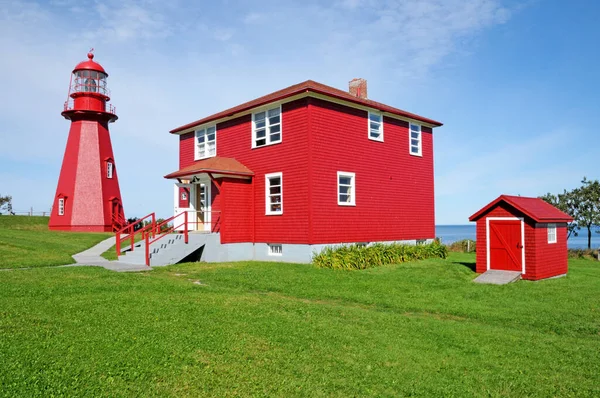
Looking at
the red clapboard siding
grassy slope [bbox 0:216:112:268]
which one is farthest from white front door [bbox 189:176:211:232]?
grassy slope [bbox 0:216:112:268]

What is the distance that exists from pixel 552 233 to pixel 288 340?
1373 cm

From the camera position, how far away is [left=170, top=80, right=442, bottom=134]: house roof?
20.2 meters

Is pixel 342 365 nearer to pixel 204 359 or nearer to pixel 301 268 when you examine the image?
pixel 204 359

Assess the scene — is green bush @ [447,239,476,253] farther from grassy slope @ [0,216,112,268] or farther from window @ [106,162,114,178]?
window @ [106,162,114,178]

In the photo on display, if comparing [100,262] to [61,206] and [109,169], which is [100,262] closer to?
[109,169]

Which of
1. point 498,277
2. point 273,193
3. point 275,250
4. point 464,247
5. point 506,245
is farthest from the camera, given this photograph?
point 464,247

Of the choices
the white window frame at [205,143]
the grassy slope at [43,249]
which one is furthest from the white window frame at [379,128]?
the grassy slope at [43,249]

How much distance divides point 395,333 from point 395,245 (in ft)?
43.2

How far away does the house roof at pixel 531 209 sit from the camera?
16.9 m

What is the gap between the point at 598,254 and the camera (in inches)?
1067

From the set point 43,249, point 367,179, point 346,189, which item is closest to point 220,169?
point 346,189

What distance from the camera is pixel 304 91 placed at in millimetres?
19562

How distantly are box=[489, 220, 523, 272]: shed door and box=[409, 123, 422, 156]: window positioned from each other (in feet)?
28.1

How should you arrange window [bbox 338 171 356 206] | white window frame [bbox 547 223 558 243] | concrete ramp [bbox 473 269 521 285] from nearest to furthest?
1. concrete ramp [bbox 473 269 521 285]
2. white window frame [bbox 547 223 558 243]
3. window [bbox 338 171 356 206]
